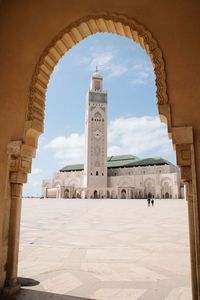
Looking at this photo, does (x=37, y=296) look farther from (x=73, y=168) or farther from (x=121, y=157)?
(x=73, y=168)

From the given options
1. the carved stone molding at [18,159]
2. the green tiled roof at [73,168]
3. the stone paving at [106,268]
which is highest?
the green tiled roof at [73,168]

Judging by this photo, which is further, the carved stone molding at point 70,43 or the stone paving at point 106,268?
the carved stone molding at point 70,43

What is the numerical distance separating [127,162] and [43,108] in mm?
50515

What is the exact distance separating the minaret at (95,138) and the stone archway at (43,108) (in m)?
45.3

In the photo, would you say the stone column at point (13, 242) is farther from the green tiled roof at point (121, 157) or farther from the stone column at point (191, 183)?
the green tiled roof at point (121, 157)

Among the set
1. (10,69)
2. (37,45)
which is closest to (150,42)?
(37,45)

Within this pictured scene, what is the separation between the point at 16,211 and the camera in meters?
2.37

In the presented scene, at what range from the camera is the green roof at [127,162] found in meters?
49.5

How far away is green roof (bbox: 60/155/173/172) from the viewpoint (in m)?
49.5

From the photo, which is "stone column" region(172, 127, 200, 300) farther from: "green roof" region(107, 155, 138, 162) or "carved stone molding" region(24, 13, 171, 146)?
"green roof" region(107, 155, 138, 162)

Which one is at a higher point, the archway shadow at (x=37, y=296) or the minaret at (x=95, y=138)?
the minaret at (x=95, y=138)

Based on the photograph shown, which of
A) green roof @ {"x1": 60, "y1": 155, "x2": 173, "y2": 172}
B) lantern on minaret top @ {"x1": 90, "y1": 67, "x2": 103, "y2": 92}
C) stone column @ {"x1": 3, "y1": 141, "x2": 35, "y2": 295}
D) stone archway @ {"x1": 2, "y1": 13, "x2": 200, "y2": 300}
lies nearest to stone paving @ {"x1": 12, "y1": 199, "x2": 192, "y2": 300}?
stone column @ {"x1": 3, "y1": 141, "x2": 35, "y2": 295}

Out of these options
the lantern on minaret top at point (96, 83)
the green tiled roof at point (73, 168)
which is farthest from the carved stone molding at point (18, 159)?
the green tiled roof at point (73, 168)

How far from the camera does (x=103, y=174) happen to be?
4872cm
